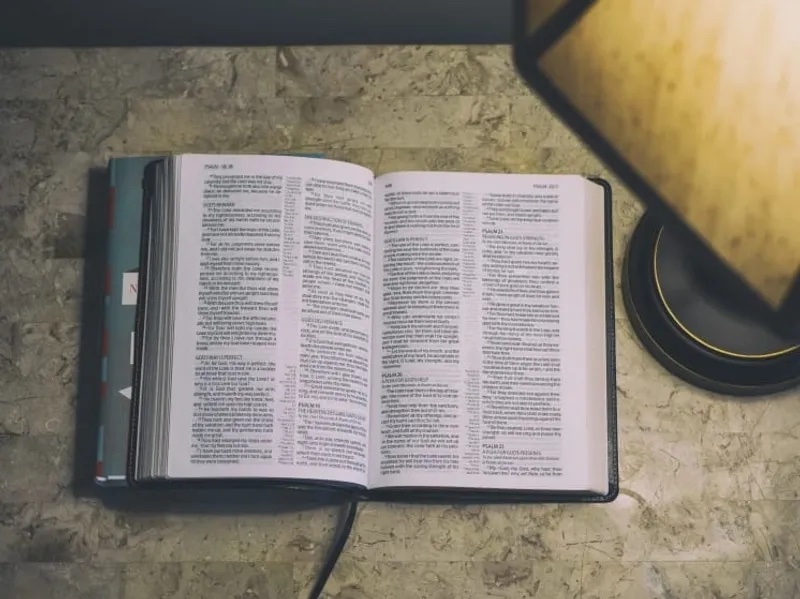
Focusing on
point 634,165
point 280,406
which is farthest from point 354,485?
point 634,165

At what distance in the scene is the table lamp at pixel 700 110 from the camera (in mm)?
220

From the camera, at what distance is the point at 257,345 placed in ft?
2.61

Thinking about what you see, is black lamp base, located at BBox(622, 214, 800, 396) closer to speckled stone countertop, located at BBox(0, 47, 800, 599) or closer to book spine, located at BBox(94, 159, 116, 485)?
speckled stone countertop, located at BBox(0, 47, 800, 599)

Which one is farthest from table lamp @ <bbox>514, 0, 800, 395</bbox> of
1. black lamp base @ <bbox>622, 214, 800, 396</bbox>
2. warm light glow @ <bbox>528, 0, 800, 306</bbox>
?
black lamp base @ <bbox>622, 214, 800, 396</bbox>

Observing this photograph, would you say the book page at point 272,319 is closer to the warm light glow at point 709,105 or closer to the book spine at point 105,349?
the book spine at point 105,349

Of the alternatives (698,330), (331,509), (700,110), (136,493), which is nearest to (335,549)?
(331,509)

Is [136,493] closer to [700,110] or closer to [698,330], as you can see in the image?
[698,330]

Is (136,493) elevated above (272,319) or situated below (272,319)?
below

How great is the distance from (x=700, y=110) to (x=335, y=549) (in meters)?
0.65

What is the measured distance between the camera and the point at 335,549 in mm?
816

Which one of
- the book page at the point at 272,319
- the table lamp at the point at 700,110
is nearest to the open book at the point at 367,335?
the book page at the point at 272,319

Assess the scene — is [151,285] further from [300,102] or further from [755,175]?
[755,175]

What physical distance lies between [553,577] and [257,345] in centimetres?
33

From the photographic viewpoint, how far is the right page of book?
0.80 m
